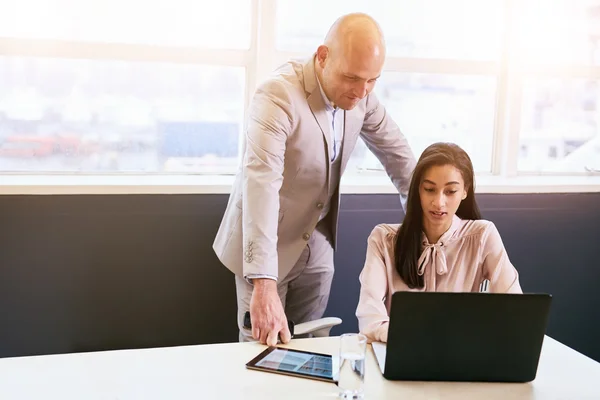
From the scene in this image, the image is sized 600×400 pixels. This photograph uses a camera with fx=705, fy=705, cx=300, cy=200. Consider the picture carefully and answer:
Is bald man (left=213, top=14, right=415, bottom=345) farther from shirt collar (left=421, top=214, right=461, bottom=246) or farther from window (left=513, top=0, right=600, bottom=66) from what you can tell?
window (left=513, top=0, right=600, bottom=66)

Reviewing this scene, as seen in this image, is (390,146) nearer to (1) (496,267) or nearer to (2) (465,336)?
(1) (496,267)

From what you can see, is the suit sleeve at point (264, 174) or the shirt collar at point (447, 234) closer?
the suit sleeve at point (264, 174)

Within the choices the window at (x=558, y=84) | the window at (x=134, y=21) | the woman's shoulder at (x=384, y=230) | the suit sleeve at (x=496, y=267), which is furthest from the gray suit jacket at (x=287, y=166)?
the window at (x=558, y=84)

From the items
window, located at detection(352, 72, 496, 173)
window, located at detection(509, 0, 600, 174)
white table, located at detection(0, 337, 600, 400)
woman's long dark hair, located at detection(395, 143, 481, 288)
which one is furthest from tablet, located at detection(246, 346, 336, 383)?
window, located at detection(509, 0, 600, 174)

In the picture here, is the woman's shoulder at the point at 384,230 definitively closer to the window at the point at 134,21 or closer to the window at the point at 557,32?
the window at the point at 134,21

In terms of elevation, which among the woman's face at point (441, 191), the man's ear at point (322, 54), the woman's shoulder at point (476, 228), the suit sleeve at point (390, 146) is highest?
the man's ear at point (322, 54)

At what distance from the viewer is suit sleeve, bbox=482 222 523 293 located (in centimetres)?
217

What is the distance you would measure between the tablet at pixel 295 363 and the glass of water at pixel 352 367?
6 centimetres

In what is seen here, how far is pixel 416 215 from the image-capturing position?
222cm

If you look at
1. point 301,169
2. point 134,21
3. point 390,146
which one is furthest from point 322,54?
point 134,21

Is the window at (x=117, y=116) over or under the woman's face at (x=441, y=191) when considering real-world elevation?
over

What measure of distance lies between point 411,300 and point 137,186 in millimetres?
1415

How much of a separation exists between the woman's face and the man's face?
0.33 m

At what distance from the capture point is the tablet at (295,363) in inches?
67.3
